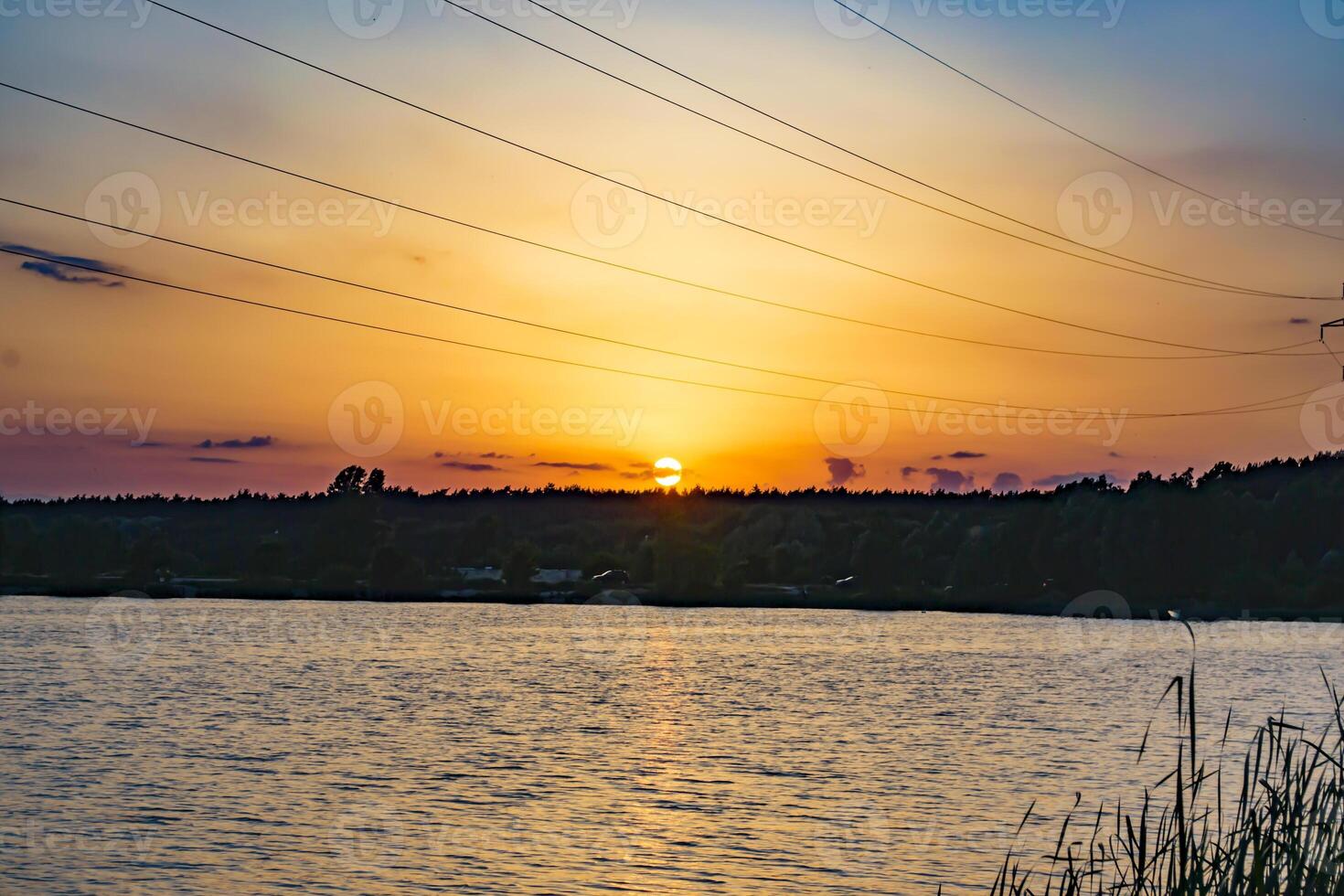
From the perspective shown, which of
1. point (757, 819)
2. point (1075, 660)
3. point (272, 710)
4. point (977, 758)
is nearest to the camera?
point (757, 819)

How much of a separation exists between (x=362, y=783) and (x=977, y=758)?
29.8 metres

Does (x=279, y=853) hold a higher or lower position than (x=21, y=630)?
higher

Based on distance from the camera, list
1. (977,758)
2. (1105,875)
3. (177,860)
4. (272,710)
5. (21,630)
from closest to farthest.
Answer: (1105,875) → (177,860) → (977,758) → (272,710) → (21,630)

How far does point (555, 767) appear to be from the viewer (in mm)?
63062

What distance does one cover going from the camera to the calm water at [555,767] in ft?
134

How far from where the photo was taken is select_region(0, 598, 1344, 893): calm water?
40.7 metres

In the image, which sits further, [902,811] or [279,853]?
[902,811]

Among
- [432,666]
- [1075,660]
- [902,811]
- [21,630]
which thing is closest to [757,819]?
[902,811]

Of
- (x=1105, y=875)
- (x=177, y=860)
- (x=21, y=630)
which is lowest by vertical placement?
(x=21, y=630)

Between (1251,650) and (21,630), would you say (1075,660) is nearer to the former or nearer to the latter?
(1251,650)

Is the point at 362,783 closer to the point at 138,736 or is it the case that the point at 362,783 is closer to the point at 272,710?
the point at 138,736

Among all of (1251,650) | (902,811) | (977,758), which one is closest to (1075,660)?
(1251,650)

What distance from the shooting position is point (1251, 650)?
150000mm

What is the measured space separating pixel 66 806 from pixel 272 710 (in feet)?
125
